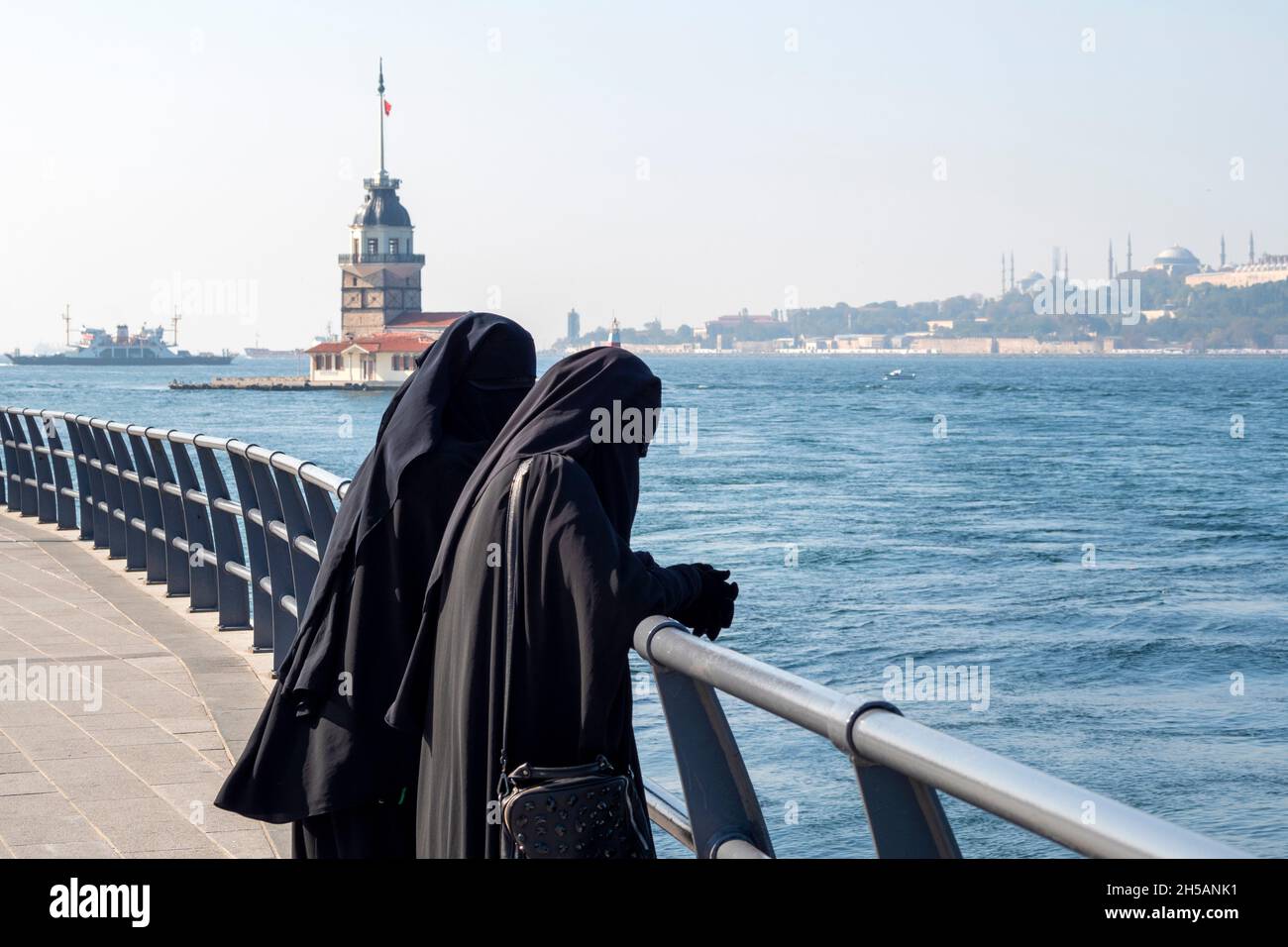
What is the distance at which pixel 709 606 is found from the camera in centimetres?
279

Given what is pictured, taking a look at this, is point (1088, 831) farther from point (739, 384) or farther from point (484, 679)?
point (739, 384)

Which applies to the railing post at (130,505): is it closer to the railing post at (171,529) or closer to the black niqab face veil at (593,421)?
the railing post at (171,529)

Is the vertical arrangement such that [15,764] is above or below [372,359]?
below

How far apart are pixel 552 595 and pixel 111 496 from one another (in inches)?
346

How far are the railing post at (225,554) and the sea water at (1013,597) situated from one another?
412cm

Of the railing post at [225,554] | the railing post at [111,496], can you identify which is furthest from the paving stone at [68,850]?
the railing post at [111,496]

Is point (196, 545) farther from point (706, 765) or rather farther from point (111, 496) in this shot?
point (706, 765)

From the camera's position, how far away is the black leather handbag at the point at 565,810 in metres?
2.45

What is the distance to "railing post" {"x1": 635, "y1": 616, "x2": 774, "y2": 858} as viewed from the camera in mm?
2506

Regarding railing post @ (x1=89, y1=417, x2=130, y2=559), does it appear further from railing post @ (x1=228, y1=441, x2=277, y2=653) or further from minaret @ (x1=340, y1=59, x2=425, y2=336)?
minaret @ (x1=340, y1=59, x2=425, y2=336)

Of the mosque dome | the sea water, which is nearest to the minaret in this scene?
the mosque dome

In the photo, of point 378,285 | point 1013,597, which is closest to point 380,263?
point 378,285

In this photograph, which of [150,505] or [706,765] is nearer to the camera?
[706,765]
